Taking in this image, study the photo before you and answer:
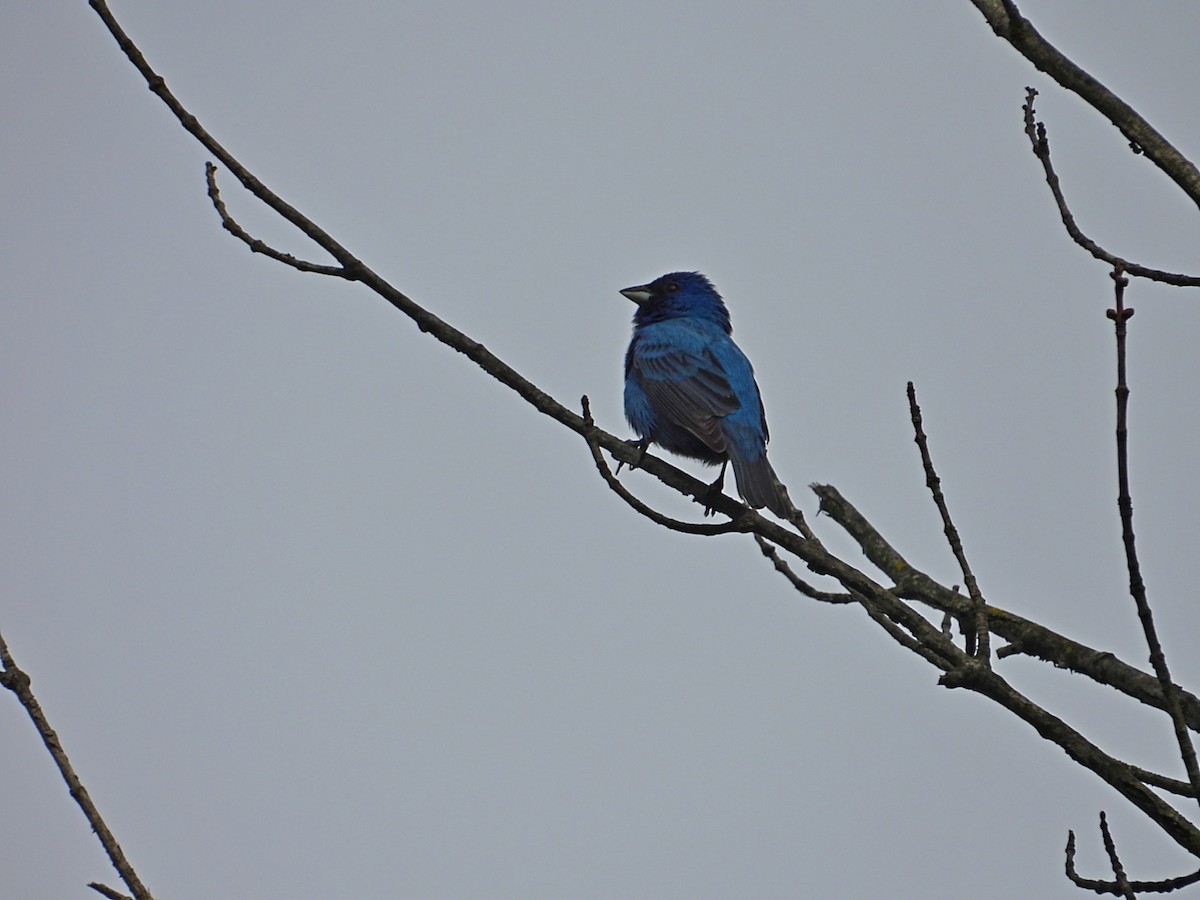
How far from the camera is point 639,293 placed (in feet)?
34.8

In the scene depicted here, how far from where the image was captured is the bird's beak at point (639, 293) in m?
10.6

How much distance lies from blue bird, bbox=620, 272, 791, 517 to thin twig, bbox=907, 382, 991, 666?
128 inches

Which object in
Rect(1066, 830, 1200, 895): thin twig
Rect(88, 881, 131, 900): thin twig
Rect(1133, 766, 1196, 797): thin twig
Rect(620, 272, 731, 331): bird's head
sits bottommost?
Rect(88, 881, 131, 900): thin twig

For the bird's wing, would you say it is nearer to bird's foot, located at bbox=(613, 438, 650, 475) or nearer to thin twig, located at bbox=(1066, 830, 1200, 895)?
bird's foot, located at bbox=(613, 438, 650, 475)

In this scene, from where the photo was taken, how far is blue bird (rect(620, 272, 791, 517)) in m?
7.71

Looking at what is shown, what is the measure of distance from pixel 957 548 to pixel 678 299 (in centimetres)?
698

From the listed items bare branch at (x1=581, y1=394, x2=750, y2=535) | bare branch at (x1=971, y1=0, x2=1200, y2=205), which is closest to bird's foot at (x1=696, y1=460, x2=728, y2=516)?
bare branch at (x1=581, y1=394, x2=750, y2=535)

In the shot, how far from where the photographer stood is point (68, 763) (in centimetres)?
302

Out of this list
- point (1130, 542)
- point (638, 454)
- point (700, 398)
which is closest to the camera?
point (1130, 542)

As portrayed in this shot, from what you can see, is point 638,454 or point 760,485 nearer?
point 638,454

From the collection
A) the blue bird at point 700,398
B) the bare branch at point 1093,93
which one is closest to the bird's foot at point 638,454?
the blue bird at point 700,398

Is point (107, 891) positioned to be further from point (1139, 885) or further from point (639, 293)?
point (639, 293)

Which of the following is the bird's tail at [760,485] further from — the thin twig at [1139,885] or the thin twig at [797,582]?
the thin twig at [1139,885]

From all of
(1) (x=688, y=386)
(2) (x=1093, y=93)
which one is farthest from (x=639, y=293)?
(2) (x=1093, y=93)
